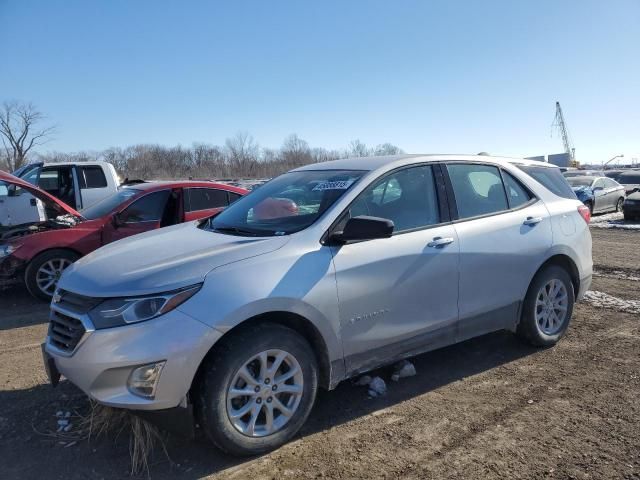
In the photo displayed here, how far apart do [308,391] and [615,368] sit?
283 centimetres

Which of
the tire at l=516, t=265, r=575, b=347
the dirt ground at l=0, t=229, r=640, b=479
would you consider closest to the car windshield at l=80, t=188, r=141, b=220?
the dirt ground at l=0, t=229, r=640, b=479

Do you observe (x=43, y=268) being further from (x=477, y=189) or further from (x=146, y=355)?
(x=477, y=189)

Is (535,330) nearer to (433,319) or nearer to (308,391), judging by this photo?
(433,319)

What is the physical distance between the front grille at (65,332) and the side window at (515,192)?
363cm

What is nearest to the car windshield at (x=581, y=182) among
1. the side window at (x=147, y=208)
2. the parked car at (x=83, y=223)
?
the parked car at (x=83, y=223)

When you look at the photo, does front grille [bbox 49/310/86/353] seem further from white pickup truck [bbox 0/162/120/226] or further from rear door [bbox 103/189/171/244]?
white pickup truck [bbox 0/162/120/226]

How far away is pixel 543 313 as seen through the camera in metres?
4.71

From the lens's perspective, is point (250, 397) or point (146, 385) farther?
point (250, 397)

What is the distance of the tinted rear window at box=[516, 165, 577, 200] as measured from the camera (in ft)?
16.2

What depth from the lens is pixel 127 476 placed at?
2900mm

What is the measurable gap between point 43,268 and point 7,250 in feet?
1.60

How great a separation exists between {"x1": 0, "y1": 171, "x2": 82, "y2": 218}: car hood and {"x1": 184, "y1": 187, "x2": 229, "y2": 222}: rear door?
1.60 metres

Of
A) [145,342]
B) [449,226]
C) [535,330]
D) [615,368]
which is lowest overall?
[615,368]

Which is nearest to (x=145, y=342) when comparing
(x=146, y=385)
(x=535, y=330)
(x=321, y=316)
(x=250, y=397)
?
(x=146, y=385)
